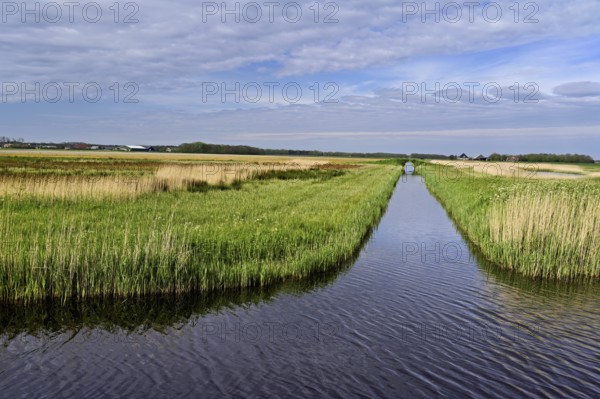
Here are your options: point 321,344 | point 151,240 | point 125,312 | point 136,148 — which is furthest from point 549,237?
point 136,148

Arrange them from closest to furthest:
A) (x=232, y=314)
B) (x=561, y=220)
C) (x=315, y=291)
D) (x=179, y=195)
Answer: (x=232, y=314) → (x=315, y=291) → (x=561, y=220) → (x=179, y=195)

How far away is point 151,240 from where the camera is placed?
34.9 feet

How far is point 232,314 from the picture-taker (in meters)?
9.38

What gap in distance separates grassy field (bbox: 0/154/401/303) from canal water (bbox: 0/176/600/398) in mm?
597

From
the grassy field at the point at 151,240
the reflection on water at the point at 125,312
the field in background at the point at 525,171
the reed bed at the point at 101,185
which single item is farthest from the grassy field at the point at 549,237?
the field in background at the point at 525,171

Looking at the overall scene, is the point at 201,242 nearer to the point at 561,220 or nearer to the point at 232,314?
the point at 232,314

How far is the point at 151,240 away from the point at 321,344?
505 centimetres

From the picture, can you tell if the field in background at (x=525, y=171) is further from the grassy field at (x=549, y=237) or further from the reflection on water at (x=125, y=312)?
the reflection on water at (x=125, y=312)

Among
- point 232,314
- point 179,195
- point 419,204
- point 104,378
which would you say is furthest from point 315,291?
point 419,204

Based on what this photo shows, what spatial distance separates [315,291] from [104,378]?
5634 millimetres

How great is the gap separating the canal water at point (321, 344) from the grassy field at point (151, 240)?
597mm

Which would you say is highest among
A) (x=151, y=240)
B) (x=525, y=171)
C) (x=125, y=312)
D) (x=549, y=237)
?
(x=525, y=171)

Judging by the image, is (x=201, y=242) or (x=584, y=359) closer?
(x=584, y=359)

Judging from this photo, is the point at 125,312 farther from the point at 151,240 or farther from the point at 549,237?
the point at 549,237
